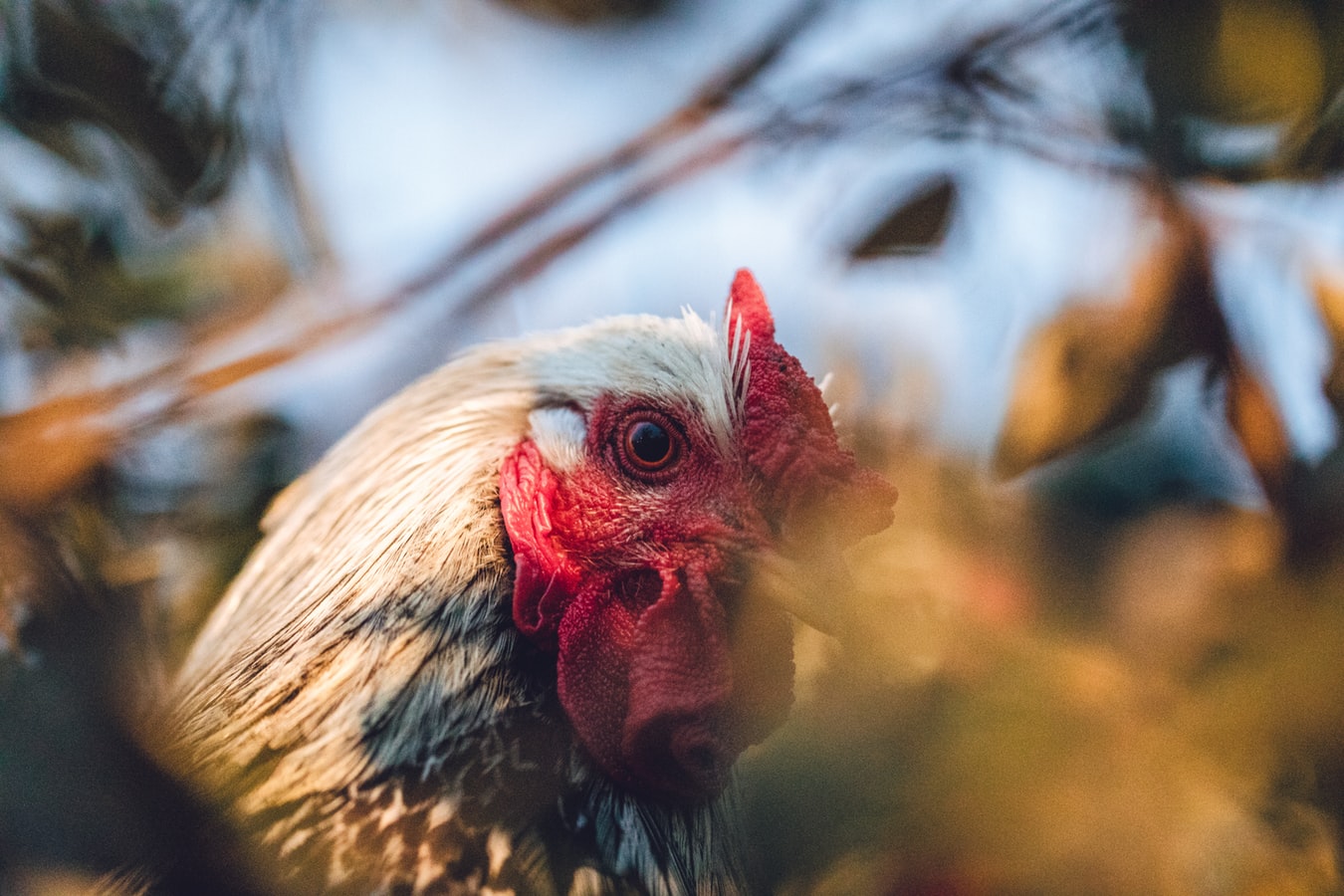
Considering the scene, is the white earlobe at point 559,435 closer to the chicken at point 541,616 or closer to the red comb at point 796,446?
the chicken at point 541,616

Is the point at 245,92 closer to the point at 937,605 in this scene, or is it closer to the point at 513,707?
the point at 513,707

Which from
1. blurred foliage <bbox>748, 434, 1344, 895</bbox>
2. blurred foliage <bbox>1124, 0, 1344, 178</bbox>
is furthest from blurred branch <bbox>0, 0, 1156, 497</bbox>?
blurred foliage <bbox>748, 434, 1344, 895</bbox>

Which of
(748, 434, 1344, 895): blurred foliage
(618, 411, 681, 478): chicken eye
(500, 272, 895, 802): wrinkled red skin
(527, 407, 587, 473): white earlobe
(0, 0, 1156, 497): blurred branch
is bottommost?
(748, 434, 1344, 895): blurred foliage

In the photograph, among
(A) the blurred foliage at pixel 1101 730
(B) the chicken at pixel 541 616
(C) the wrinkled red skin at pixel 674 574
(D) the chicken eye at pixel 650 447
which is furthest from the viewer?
(D) the chicken eye at pixel 650 447

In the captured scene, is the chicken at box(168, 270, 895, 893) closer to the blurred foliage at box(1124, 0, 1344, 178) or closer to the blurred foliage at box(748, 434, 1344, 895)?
the blurred foliage at box(748, 434, 1344, 895)

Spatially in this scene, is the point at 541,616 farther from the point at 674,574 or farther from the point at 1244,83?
the point at 1244,83

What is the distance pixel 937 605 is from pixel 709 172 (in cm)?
101

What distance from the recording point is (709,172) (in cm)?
182

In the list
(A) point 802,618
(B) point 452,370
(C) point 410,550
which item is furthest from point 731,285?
(C) point 410,550

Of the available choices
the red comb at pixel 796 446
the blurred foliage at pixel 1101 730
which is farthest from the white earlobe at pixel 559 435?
the blurred foliage at pixel 1101 730

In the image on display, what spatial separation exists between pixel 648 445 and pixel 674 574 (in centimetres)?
22

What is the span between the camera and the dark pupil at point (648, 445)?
4.60ft

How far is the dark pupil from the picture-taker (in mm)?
1401

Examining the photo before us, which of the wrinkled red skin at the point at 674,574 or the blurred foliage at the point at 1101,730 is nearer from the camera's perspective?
the blurred foliage at the point at 1101,730
